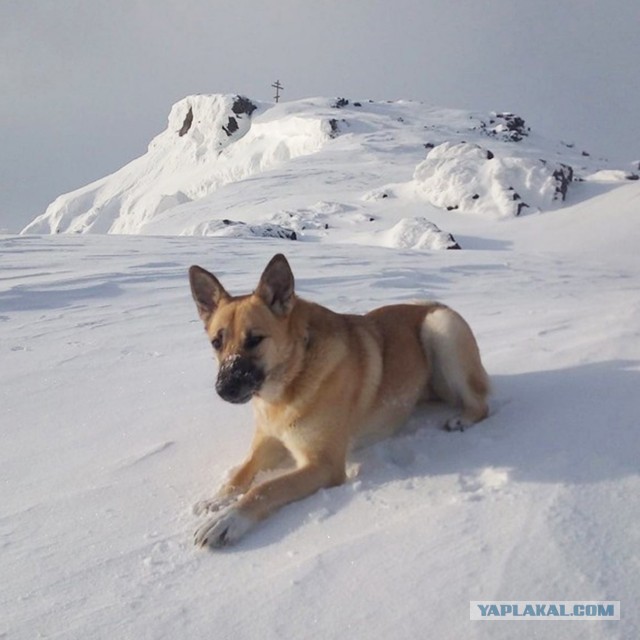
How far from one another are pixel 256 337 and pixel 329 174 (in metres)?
25.0

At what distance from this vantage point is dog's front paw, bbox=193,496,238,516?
2527 mm

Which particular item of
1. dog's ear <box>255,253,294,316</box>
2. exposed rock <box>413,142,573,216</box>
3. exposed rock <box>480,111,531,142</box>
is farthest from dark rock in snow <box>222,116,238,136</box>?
dog's ear <box>255,253,294,316</box>

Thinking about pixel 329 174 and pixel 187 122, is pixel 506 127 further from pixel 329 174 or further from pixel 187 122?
pixel 187 122

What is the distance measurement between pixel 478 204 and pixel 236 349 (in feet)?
57.2

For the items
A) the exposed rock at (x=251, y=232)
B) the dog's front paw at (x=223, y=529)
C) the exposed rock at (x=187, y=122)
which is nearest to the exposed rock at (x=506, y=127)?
the exposed rock at (x=251, y=232)

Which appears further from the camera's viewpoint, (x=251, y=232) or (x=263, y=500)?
(x=251, y=232)

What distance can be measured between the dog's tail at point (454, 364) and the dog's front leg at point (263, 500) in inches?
36.7

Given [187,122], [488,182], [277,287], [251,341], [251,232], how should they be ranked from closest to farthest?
[251,341] → [277,287] → [251,232] → [488,182] → [187,122]

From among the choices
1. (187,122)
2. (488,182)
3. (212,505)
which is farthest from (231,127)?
(212,505)

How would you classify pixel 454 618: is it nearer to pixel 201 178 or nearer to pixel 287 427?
pixel 287 427

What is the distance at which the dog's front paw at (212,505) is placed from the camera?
253 centimetres

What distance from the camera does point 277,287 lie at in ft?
9.52

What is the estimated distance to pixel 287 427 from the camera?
110 inches

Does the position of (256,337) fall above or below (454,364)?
above
